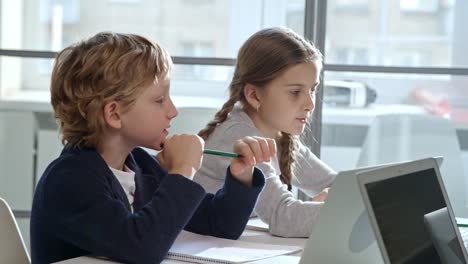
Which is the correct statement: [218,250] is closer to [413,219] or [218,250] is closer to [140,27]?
[413,219]

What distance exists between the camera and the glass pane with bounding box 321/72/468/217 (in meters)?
3.54

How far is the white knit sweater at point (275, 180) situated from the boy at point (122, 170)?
105 mm

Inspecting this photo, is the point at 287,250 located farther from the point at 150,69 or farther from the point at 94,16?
the point at 94,16

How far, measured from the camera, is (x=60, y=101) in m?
1.80

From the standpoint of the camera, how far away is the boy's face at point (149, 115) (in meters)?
1.80

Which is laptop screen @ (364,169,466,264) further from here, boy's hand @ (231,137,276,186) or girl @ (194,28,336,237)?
girl @ (194,28,336,237)

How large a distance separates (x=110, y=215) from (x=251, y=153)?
37 centimetres

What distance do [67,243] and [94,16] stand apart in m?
2.10

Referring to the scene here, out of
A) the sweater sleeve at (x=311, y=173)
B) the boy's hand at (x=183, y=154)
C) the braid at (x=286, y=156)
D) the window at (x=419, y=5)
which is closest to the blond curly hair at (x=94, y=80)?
the boy's hand at (x=183, y=154)

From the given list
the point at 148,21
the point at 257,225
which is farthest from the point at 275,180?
the point at 148,21

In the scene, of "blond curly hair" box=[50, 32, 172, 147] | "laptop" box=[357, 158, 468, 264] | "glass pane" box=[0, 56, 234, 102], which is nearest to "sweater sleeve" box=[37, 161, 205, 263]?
"blond curly hair" box=[50, 32, 172, 147]

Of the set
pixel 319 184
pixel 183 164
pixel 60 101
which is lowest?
pixel 319 184

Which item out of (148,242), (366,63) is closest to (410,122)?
(366,63)

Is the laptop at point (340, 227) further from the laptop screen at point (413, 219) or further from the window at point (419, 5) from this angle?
the window at point (419, 5)
